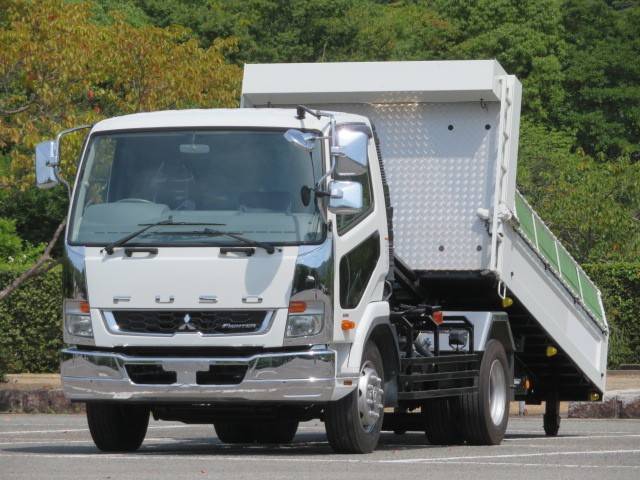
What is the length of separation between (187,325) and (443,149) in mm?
3599

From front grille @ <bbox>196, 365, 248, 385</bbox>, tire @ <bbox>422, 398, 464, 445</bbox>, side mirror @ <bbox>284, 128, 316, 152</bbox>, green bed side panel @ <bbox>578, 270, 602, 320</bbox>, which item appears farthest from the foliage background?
front grille @ <bbox>196, 365, 248, 385</bbox>

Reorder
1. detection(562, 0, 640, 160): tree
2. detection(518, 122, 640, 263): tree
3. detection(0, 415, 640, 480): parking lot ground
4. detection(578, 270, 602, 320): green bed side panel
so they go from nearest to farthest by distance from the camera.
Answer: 1. detection(0, 415, 640, 480): parking lot ground
2. detection(578, 270, 602, 320): green bed side panel
3. detection(518, 122, 640, 263): tree
4. detection(562, 0, 640, 160): tree

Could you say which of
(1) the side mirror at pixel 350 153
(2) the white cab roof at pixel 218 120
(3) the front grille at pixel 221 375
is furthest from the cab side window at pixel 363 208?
(3) the front grille at pixel 221 375

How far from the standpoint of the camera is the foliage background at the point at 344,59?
2230cm

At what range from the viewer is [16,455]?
37.9 feet

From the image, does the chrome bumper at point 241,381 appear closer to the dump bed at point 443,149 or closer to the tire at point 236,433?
the dump bed at point 443,149

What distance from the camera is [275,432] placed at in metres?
14.4

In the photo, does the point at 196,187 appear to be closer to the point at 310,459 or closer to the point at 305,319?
the point at 305,319

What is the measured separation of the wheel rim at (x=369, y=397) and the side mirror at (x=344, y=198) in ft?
4.22

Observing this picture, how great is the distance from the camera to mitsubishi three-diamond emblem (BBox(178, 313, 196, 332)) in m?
11.2

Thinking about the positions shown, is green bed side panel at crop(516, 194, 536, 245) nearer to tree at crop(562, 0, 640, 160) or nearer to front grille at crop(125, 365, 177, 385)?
front grille at crop(125, 365, 177, 385)

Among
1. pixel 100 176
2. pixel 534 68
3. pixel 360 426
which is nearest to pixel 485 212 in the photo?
pixel 360 426

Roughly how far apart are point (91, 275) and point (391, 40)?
167ft

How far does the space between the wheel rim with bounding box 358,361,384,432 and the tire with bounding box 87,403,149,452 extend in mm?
1666
